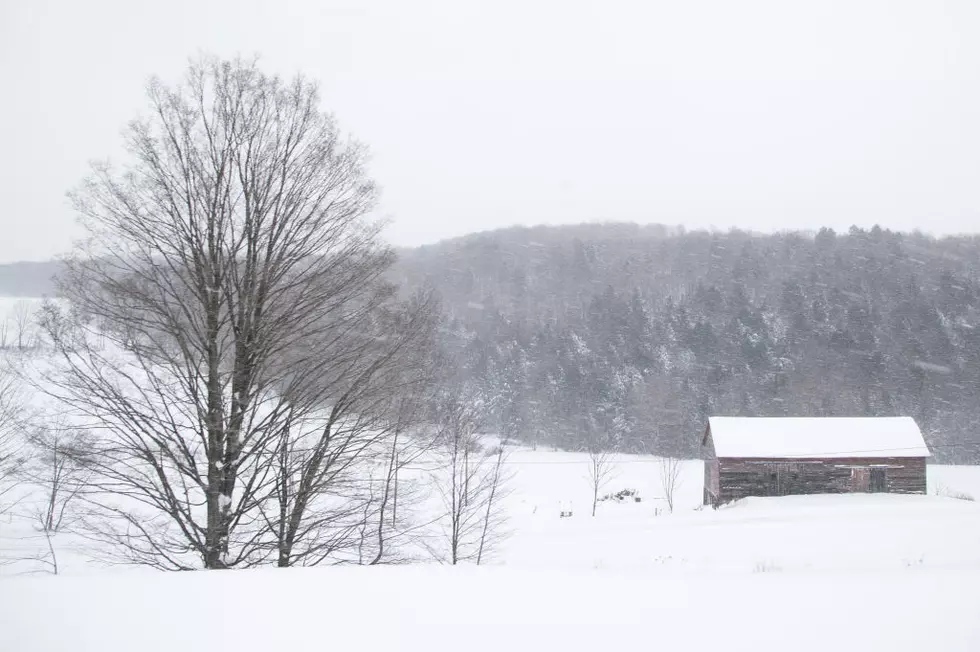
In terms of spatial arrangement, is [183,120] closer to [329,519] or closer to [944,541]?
[329,519]

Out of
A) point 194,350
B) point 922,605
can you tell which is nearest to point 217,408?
point 194,350

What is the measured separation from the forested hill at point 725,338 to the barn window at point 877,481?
36.6 m

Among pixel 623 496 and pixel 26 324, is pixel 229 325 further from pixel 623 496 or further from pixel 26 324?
pixel 623 496

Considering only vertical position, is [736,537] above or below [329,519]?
below

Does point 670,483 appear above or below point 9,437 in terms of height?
below

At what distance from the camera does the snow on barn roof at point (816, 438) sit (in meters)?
32.6

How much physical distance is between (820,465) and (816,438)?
207cm

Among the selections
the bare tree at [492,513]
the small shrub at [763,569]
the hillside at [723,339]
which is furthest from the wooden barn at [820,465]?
the hillside at [723,339]

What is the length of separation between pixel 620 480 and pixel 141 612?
4708cm

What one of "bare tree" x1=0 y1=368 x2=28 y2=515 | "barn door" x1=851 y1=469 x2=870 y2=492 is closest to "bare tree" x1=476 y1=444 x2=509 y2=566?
"bare tree" x1=0 y1=368 x2=28 y2=515

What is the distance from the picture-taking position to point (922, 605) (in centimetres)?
376

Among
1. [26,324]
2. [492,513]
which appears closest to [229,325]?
[492,513]

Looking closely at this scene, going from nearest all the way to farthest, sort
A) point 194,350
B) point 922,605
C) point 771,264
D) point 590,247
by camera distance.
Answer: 1. point 922,605
2. point 194,350
3. point 771,264
4. point 590,247

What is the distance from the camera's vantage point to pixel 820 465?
32250 mm
